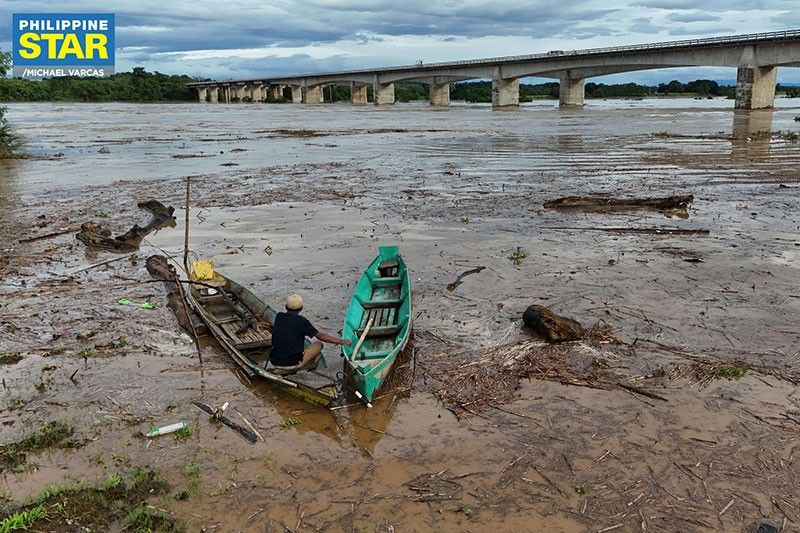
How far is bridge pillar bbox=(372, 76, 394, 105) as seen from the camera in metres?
121

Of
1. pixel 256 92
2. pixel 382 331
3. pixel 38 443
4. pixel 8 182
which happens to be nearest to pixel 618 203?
pixel 382 331

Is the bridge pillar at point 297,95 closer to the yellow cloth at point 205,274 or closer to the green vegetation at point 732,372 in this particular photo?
the yellow cloth at point 205,274

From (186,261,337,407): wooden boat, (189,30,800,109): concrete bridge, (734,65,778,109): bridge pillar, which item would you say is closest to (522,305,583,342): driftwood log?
(186,261,337,407): wooden boat

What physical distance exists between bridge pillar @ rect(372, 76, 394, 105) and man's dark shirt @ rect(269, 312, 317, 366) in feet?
384

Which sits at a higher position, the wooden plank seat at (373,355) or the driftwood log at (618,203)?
the driftwood log at (618,203)

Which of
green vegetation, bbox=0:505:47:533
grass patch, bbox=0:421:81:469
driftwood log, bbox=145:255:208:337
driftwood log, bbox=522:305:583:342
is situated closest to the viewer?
green vegetation, bbox=0:505:47:533

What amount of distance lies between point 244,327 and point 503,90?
311 feet

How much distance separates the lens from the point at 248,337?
9.31 meters

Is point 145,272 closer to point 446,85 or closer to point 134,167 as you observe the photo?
point 134,167

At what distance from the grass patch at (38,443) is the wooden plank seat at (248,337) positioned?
247cm

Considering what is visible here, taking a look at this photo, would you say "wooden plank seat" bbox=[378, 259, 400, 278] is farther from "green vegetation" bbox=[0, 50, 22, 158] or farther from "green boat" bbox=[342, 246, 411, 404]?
"green vegetation" bbox=[0, 50, 22, 158]

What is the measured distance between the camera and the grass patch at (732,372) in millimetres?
7808

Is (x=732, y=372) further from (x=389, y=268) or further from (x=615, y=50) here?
(x=615, y=50)

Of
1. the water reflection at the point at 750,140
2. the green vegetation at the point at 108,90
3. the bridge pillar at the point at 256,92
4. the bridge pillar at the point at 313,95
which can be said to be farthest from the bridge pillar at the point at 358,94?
the water reflection at the point at 750,140
